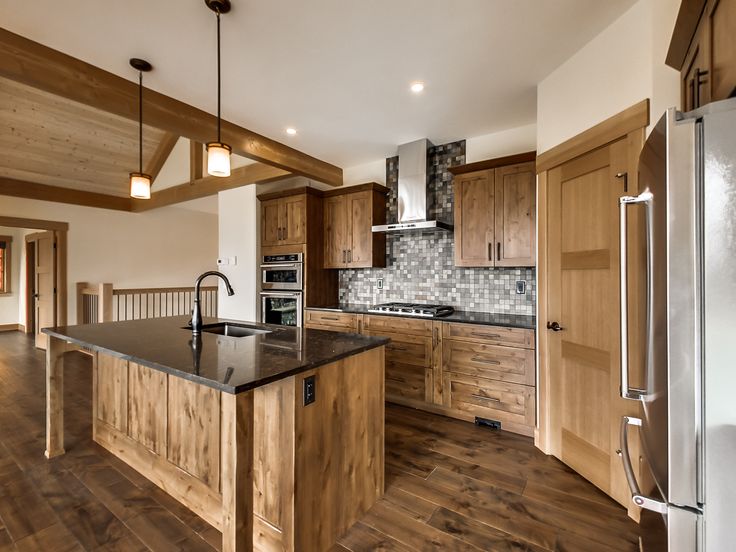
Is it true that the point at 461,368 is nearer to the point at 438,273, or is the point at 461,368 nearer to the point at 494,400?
the point at 494,400

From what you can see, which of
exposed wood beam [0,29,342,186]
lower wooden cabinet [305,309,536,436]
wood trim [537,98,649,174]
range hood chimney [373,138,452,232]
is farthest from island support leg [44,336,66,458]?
wood trim [537,98,649,174]

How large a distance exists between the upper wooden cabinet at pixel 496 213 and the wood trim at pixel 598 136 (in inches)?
18.2

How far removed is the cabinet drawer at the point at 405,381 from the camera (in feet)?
10.6

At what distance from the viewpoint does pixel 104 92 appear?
2.43m

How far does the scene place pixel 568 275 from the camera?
227cm

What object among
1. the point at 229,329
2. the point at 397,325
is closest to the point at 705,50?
the point at 397,325

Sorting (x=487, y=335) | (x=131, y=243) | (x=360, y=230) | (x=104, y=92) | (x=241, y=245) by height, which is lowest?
(x=487, y=335)

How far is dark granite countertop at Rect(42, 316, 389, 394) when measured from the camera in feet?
4.20

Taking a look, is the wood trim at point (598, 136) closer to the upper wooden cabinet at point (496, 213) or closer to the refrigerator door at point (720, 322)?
the upper wooden cabinet at point (496, 213)

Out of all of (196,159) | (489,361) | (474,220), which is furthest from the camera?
(196,159)

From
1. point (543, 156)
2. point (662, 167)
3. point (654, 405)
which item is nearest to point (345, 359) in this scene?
point (654, 405)

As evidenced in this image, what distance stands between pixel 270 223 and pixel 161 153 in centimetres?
288

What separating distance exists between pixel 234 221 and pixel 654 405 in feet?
16.0

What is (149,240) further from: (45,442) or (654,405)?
(654,405)
